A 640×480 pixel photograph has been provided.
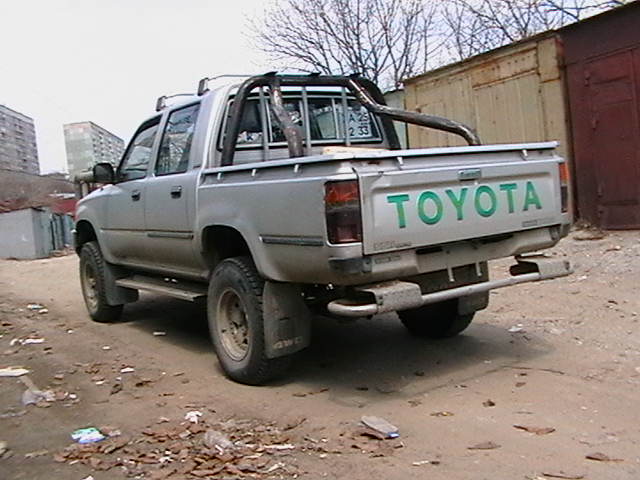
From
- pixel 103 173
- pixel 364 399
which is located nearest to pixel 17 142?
pixel 103 173

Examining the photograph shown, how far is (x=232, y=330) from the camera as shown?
207 inches

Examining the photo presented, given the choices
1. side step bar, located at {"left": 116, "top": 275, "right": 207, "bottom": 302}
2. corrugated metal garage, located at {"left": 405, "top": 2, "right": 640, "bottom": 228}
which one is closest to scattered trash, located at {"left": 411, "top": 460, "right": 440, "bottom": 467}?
side step bar, located at {"left": 116, "top": 275, "right": 207, "bottom": 302}

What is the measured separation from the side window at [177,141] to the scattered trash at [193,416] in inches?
84.2

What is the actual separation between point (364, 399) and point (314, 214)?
136 cm

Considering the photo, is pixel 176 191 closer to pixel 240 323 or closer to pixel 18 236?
pixel 240 323

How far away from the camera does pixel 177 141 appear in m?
6.13

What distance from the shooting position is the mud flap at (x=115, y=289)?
24.5 ft

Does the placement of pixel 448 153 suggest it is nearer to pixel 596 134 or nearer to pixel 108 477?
pixel 108 477

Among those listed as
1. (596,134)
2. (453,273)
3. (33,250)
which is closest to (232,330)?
(453,273)

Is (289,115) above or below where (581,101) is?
below

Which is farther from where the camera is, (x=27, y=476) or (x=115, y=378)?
(x=115, y=378)

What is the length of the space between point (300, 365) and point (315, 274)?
1.50 meters

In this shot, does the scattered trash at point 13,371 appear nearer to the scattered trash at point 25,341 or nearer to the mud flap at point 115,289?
the scattered trash at point 25,341

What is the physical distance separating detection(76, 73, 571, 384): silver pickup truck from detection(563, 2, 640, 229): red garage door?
15.0 ft
